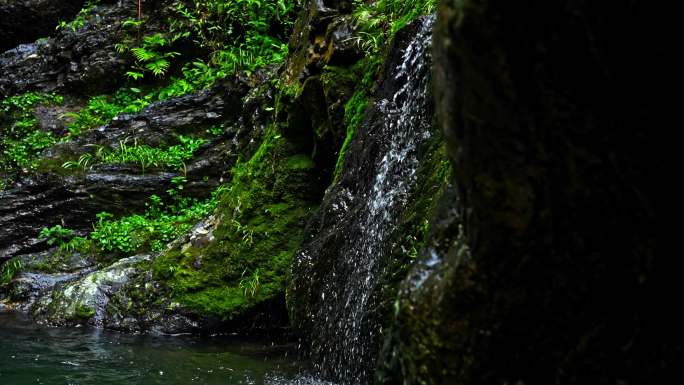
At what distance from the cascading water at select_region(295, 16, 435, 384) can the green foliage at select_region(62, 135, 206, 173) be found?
4.65 meters

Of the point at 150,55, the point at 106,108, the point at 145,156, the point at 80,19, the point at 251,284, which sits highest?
the point at 80,19

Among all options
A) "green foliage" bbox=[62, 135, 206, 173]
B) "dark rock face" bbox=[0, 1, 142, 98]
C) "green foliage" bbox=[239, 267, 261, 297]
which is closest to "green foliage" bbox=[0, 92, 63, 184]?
"dark rock face" bbox=[0, 1, 142, 98]

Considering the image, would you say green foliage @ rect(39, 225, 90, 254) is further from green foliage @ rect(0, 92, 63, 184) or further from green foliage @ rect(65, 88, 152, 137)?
green foliage @ rect(65, 88, 152, 137)

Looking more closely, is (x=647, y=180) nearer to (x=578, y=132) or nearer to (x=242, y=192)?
(x=578, y=132)

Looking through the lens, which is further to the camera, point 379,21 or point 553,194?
point 379,21

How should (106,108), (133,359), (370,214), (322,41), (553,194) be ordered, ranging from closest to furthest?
(553,194)
(370,214)
(133,359)
(322,41)
(106,108)

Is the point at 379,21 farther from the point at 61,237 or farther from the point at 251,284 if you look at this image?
the point at 61,237

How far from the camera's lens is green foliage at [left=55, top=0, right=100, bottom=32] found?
446 inches

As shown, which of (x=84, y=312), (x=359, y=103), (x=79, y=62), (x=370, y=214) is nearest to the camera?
(x=370, y=214)

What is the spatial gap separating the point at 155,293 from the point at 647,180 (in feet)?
18.6

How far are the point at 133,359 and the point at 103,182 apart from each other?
450 cm

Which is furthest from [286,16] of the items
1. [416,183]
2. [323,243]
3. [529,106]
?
[529,106]

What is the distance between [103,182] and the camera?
28.3 ft

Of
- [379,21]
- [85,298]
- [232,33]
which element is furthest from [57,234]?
[379,21]
